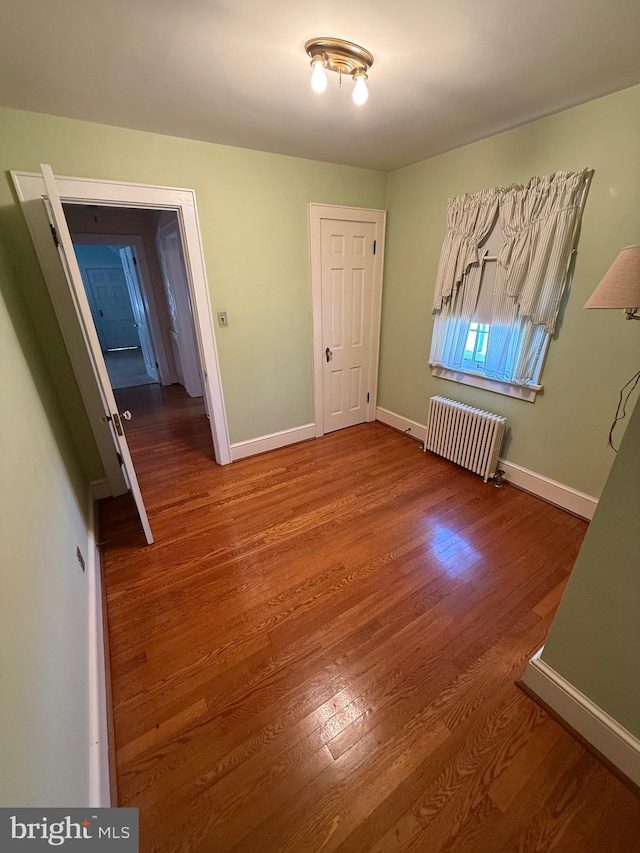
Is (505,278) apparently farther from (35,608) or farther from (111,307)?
(111,307)

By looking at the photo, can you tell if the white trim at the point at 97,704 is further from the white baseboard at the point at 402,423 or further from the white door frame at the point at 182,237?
the white baseboard at the point at 402,423

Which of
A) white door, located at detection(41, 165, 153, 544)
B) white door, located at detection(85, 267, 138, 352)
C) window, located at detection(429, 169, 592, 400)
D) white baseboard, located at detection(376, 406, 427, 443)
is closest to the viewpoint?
white door, located at detection(41, 165, 153, 544)

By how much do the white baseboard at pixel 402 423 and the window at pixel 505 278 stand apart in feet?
2.20

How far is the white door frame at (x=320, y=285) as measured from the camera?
117 inches

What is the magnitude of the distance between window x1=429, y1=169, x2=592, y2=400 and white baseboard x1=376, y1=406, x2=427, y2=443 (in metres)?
0.67

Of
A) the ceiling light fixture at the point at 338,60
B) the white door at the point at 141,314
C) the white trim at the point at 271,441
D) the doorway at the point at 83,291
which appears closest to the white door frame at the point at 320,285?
the white trim at the point at 271,441

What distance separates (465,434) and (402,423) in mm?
901

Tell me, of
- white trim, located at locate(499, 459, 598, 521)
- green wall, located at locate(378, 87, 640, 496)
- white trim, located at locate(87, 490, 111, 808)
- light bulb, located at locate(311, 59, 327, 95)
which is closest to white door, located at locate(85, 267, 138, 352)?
green wall, located at locate(378, 87, 640, 496)

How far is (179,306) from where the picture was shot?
4.42 meters

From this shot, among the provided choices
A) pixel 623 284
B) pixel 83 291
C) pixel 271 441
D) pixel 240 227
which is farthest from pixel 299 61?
pixel 271 441

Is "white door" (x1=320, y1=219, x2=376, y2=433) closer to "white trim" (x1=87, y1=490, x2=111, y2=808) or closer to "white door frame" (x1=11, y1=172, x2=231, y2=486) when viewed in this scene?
"white door frame" (x1=11, y1=172, x2=231, y2=486)

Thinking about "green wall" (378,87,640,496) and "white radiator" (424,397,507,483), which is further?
"white radiator" (424,397,507,483)

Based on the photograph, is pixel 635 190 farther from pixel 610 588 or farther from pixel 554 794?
pixel 554 794

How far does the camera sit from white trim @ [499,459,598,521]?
7.80 ft
